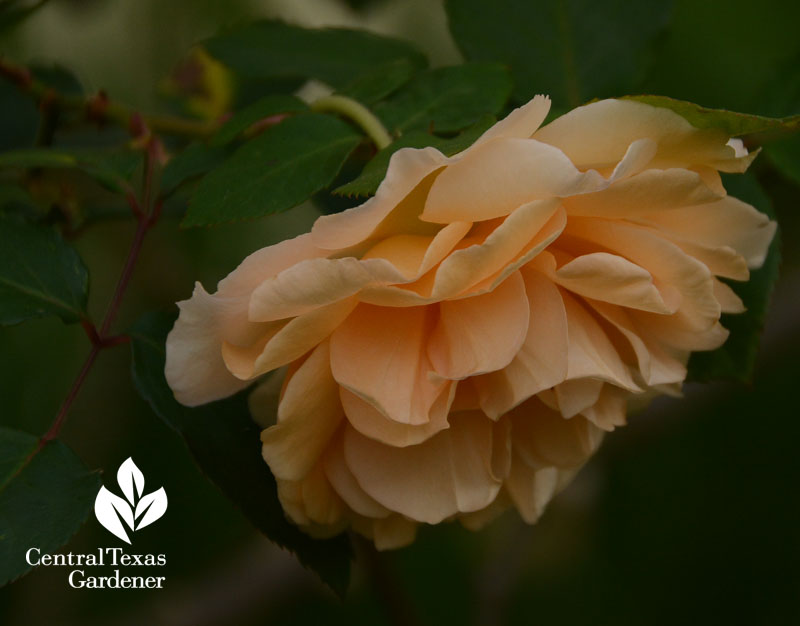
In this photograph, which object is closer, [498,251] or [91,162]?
[498,251]

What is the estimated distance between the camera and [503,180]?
1.09ft

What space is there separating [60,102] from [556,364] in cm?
46

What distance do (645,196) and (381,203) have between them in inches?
4.4

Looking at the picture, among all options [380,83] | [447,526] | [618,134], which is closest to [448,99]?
[380,83]

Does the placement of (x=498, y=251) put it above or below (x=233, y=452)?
above

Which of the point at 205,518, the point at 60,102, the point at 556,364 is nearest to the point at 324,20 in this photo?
the point at 60,102

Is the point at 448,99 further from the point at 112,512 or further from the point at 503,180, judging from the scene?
the point at 112,512

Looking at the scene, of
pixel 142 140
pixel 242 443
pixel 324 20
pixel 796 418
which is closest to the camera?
pixel 242 443

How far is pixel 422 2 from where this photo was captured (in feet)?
4.01

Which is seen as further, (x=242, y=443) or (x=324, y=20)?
(x=324, y=20)

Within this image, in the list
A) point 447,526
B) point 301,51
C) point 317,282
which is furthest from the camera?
point 447,526

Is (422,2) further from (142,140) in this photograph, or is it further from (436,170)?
(436,170)

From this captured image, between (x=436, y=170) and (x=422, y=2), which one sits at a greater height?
(x=436, y=170)

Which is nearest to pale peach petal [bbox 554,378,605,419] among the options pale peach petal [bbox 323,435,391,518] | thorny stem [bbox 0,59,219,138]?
pale peach petal [bbox 323,435,391,518]
